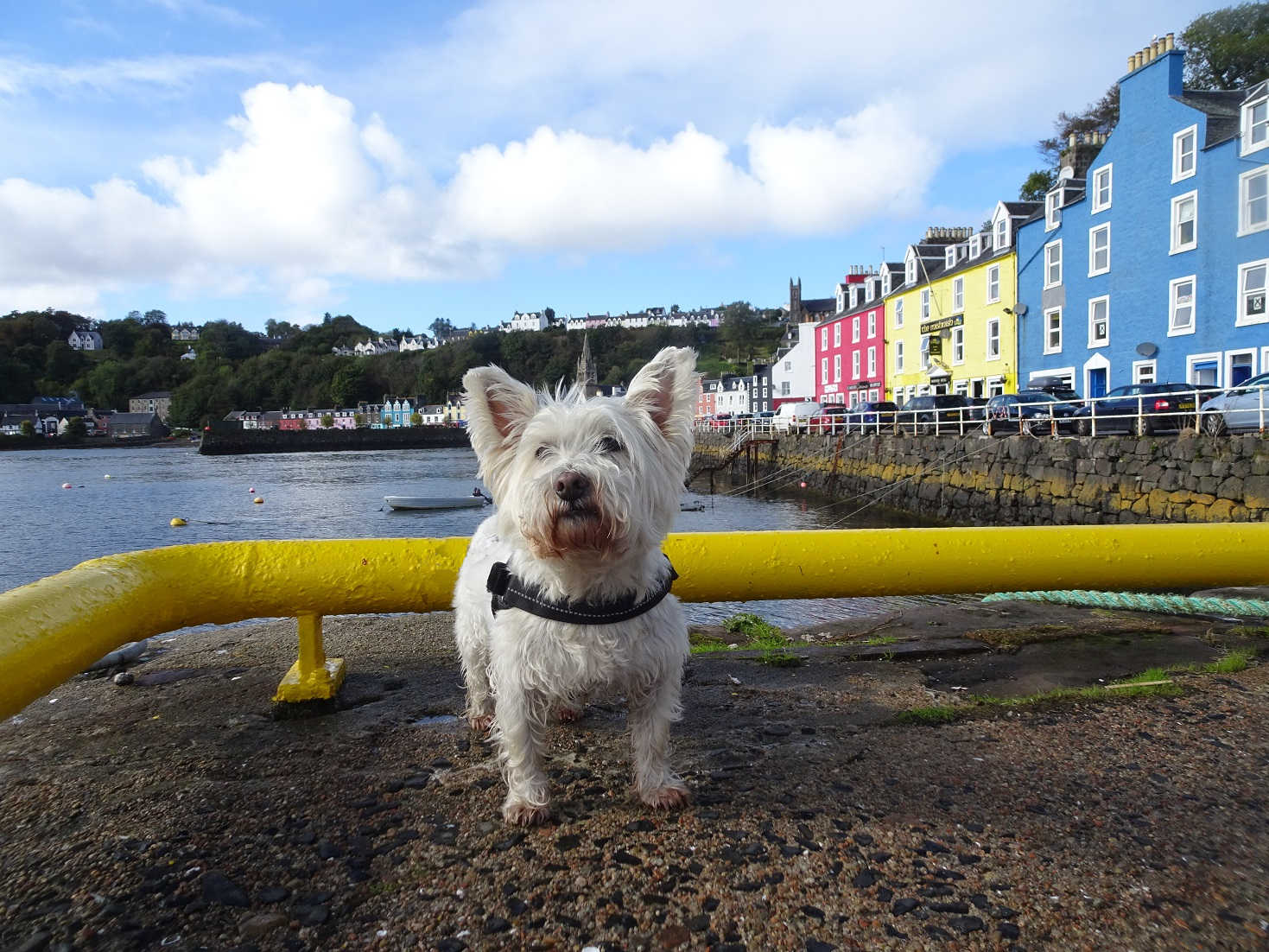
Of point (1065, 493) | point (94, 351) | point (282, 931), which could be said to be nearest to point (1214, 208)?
point (1065, 493)

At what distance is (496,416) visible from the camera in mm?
2951

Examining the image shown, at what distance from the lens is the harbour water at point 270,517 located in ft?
58.7

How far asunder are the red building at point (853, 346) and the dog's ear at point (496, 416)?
45965mm

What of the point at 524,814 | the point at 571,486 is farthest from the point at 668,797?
the point at 571,486

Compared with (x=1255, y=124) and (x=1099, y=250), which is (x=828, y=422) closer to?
(x=1099, y=250)

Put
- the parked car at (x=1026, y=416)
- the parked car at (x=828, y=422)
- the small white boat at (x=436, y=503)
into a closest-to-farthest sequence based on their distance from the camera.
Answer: the parked car at (x=1026, y=416) → the small white boat at (x=436, y=503) → the parked car at (x=828, y=422)

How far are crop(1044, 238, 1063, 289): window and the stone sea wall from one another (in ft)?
32.6

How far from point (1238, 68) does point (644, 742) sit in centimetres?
5343

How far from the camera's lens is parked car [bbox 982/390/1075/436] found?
2152 cm

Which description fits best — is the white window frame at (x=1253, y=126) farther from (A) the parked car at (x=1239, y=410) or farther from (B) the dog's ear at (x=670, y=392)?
(B) the dog's ear at (x=670, y=392)

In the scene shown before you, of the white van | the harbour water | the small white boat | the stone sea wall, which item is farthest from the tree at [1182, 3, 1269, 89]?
the small white boat

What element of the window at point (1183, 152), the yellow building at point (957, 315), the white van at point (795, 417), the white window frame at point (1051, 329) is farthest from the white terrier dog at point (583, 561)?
the white van at point (795, 417)

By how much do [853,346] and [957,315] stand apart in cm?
1303

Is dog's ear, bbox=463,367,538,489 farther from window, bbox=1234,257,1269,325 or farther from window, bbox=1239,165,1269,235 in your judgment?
window, bbox=1239,165,1269,235
